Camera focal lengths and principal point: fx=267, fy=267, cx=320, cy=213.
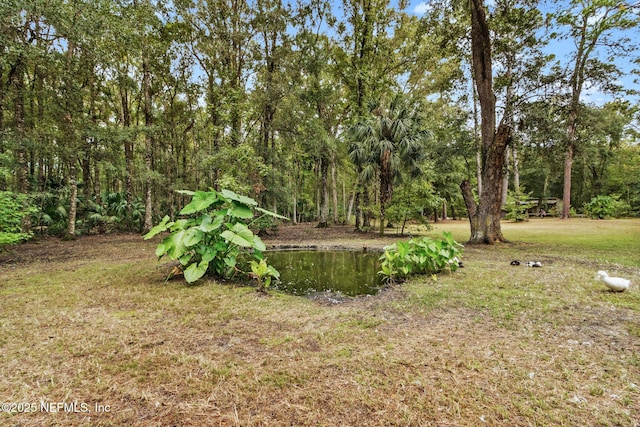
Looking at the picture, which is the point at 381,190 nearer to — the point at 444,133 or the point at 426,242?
the point at 444,133

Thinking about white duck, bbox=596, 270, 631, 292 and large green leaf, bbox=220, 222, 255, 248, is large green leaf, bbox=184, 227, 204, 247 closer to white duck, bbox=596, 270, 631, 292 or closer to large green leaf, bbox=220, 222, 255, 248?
large green leaf, bbox=220, 222, 255, 248

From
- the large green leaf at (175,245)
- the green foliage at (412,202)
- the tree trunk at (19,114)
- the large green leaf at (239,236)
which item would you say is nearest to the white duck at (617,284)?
the large green leaf at (239,236)

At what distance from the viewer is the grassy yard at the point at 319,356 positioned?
4.91 feet

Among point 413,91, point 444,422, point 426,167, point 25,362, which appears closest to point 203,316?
point 25,362

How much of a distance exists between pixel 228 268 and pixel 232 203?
113 centimetres

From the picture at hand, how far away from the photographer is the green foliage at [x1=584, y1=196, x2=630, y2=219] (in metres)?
Result: 19.2

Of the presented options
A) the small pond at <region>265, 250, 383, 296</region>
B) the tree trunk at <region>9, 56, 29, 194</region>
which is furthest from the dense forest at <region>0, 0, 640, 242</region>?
the small pond at <region>265, 250, 383, 296</region>

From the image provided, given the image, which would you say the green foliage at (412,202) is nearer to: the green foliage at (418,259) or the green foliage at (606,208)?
the green foliage at (418,259)

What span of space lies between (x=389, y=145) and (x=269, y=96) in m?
5.51

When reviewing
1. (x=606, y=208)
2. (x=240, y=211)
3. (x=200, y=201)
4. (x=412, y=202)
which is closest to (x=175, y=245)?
(x=200, y=201)

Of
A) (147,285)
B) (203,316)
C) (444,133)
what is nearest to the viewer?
(203,316)

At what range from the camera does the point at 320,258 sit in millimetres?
7207

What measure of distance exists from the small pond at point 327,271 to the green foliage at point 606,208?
22.1m

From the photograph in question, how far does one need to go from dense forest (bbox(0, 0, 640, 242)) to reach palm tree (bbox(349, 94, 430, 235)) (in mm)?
61
